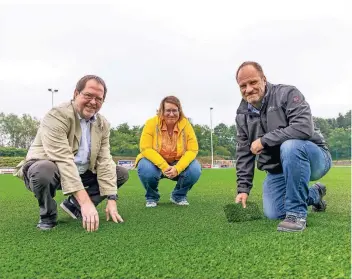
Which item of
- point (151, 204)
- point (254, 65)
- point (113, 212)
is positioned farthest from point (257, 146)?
point (151, 204)

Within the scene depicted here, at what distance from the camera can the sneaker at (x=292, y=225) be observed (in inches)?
91.6

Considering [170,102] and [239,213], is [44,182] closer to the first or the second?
[239,213]

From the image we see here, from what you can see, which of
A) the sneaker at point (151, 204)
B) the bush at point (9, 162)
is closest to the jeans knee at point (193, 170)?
the sneaker at point (151, 204)

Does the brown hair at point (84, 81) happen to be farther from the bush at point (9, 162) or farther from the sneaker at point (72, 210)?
the bush at point (9, 162)

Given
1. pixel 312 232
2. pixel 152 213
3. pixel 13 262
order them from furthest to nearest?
pixel 152 213, pixel 312 232, pixel 13 262

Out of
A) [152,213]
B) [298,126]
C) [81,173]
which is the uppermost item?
[298,126]

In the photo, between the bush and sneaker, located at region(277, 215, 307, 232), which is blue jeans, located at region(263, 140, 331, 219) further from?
the bush

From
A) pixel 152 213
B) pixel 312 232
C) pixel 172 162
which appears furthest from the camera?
pixel 172 162

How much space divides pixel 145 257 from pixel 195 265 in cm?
29

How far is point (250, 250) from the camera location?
1.90 metres

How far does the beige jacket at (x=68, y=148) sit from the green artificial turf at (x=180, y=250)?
0.34 meters

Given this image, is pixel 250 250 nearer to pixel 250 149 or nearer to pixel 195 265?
pixel 195 265

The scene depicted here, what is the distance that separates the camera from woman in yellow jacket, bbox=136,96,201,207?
397 cm

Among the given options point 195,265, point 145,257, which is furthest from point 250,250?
point 145,257
